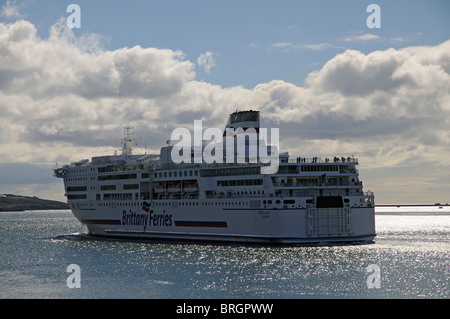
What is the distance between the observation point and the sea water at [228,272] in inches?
1419

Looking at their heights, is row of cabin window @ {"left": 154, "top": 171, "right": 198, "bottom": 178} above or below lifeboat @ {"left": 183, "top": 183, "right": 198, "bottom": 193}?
above

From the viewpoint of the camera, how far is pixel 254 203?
53844 mm

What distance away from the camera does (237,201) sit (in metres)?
55.1

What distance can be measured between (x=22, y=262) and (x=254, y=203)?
20118 mm

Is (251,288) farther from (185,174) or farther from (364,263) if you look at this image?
(185,174)

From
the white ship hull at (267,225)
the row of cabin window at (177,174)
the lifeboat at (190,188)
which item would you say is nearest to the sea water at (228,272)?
the white ship hull at (267,225)

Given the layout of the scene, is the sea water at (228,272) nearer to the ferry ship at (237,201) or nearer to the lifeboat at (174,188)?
the ferry ship at (237,201)

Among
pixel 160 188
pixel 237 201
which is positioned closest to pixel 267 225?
pixel 237 201

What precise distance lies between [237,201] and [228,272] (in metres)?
13.5

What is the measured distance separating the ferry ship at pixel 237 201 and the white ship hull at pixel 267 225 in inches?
3.3

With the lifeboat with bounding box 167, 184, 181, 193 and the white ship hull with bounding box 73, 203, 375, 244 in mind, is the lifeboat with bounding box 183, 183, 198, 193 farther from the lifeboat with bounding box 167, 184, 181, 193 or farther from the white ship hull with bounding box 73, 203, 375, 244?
the white ship hull with bounding box 73, 203, 375, 244

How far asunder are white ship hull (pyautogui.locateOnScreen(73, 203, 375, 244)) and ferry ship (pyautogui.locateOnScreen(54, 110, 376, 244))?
0.28ft

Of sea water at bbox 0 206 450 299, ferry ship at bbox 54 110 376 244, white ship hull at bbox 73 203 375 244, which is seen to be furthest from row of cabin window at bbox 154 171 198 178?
sea water at bbox 0 206 450 299

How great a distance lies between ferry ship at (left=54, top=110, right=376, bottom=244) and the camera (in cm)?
5281
